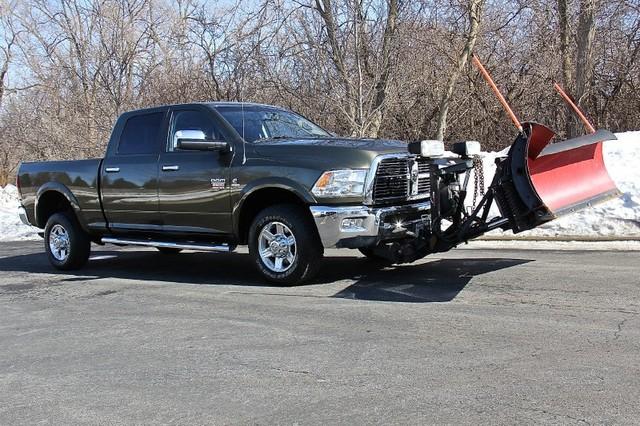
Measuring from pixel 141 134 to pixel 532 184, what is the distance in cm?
500

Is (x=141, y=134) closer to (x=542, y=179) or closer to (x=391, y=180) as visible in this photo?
(x=391, y=180)

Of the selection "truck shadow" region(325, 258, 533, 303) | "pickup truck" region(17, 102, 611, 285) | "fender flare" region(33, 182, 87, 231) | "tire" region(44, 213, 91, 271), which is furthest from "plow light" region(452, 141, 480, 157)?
"tire" region(44, 213, 91, 271)

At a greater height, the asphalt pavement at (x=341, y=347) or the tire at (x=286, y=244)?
the tire at (x=286, y=244)

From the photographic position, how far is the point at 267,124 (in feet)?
26.3

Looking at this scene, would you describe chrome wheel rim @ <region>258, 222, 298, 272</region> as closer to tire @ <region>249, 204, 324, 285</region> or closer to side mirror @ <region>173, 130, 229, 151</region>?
tire @ <region>249, 204, 324, 285</region>

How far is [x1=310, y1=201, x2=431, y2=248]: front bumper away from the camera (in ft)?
21.7

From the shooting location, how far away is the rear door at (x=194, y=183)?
7508mm

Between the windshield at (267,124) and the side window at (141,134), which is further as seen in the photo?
the side window at (141,134)

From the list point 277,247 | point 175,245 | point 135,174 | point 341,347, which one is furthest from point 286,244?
point 135,174

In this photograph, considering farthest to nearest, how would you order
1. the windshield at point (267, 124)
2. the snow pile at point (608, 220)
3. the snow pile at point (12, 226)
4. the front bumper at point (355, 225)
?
the snow pile at point (12, 226) < the snow pile at point (608, 220) < the windshield at point (267, 124) < the front bumper at point (355, 225)

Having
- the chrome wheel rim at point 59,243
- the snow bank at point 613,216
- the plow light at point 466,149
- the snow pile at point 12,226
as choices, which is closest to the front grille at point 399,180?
the plow light at point 466,149

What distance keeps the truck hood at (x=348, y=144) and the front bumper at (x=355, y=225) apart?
62 cm

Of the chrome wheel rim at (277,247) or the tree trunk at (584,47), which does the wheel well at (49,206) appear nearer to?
the chrome wheel rim at (277,247)

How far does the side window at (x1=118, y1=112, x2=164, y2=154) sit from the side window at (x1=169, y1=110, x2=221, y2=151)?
270 mm
